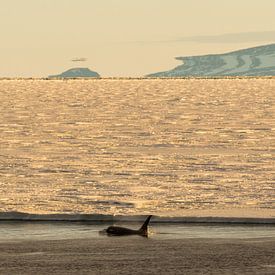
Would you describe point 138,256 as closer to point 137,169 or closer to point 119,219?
point 119,219

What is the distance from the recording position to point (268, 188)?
26844mm

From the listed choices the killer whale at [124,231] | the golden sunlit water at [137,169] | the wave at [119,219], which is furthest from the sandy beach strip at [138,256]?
the golden sunlit water at [137,169]

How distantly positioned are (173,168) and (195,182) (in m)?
4.85

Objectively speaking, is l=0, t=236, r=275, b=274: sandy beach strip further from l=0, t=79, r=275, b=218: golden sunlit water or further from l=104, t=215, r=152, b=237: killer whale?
l=0, t=79, r=275, b=218: golden sunlit water

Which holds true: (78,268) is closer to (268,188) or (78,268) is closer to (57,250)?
(57,250)

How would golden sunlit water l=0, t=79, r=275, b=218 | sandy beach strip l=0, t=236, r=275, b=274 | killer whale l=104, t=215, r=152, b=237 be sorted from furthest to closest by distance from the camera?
golden sunlit water l=0, t=79, r=275, b=218 → killer whale l=104, t=215, r=152, b=237 → sandy beach strip l=0, t=236, r=275, b=274

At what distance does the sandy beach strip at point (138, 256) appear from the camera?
45.4ft

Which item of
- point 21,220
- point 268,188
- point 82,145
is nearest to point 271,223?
point 21,220

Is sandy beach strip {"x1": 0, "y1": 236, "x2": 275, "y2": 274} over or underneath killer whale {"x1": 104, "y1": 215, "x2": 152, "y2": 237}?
underneath

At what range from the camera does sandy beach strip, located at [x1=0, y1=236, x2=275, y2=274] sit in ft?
45.4

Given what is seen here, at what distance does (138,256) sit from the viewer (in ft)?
48.7

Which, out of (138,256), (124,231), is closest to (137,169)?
(124,231)

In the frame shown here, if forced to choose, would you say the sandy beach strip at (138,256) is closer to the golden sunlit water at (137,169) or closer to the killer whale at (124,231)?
the killer whale at (124,231)

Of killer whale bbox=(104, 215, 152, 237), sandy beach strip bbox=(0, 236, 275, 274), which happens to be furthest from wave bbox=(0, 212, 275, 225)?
sandy beach strip bbox=(0, 236, 275, 274)
